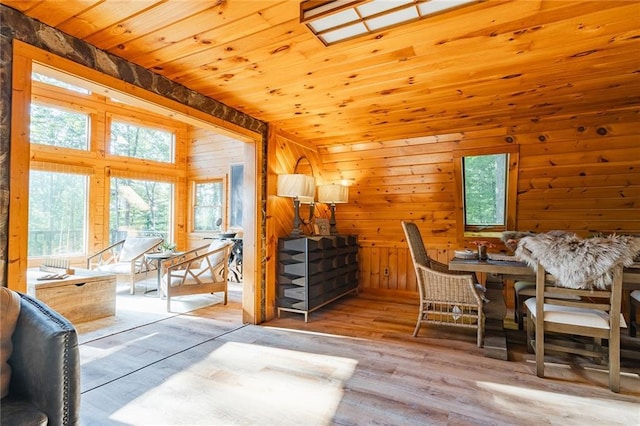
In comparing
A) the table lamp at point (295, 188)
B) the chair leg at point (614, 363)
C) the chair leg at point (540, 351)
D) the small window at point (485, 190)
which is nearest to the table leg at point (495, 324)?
the chair leg at point (540, 351)

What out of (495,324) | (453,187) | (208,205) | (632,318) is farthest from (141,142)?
(632,318)

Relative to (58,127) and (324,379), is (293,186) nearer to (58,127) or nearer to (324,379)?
(324,379)

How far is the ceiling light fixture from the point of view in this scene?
5.46 feet

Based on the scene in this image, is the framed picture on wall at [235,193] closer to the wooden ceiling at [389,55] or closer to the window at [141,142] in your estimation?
the window at [141,142]

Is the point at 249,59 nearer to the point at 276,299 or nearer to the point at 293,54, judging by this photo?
the point at 293,54

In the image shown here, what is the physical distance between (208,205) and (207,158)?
996mm

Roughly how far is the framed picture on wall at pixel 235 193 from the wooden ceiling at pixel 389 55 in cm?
322

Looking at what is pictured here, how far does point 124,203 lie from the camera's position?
20.3 ft

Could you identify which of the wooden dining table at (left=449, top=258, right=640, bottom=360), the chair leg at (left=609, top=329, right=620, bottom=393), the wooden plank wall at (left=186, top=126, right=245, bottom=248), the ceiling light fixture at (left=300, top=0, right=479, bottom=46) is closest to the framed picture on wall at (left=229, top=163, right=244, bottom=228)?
the wooden plank wall at (left=186, top=126, right=245, bottom=248)

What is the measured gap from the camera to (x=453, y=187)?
4180 mm

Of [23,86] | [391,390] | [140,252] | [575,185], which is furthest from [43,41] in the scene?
[575,185]

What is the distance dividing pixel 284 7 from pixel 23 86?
1468 millimetres

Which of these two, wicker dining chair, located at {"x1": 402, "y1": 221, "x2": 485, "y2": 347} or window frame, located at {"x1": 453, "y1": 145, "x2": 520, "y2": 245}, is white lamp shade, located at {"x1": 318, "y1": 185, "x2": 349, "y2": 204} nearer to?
wicker dining chair, located at {"x1": 402, "y1": 221, "x2": 485, "y2": 347}

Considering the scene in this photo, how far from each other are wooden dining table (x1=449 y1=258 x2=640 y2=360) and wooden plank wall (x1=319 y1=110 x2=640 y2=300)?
1.00 m
